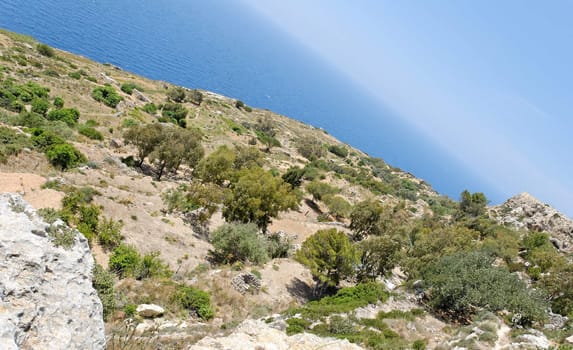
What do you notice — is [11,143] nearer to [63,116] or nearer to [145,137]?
[145,137]

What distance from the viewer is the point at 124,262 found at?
1848cm

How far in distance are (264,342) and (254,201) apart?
20.1 metres

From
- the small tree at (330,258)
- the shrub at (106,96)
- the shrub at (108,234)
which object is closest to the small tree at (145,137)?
the shrub at (108,234)

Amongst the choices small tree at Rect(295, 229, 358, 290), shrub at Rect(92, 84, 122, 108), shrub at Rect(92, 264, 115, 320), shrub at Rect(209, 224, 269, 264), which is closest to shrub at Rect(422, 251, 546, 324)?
small tree at Rect(295, 229, 358, 290)

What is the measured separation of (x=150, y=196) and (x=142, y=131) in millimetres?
10314

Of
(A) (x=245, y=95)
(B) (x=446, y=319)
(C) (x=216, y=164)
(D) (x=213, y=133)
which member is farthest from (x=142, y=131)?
(A) (x=245, y=95)

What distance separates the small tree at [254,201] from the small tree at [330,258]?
292 inches

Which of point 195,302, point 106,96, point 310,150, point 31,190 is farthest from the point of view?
→ point 310,150

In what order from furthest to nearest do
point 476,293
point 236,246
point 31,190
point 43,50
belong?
1. point 43,50
2. point 236,246
3. point 31,190
4. point 476,293

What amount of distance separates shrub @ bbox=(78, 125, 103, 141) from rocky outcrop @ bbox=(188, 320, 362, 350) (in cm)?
3710

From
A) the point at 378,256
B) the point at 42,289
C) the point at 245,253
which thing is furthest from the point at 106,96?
the point at 42,289

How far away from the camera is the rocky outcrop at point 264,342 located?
1034cm

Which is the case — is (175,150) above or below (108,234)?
below

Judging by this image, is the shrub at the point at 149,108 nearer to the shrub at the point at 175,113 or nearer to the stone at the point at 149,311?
the shrub at the point at 175,113
